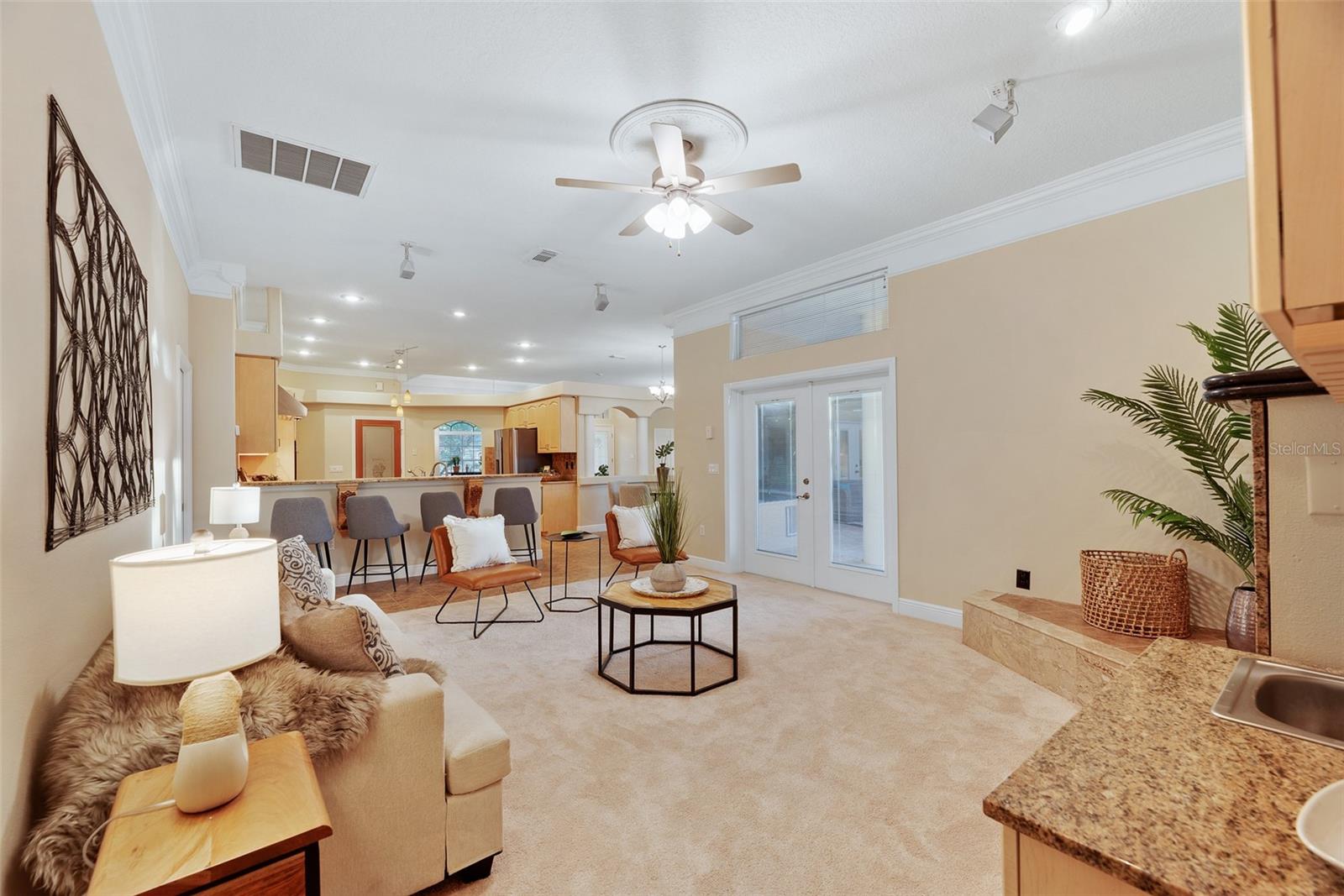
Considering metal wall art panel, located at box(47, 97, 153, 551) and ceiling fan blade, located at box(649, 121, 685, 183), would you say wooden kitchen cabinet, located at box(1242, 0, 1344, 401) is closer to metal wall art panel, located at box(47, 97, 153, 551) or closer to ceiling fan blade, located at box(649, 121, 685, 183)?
metal wall art panel, located at box(47, 97, 153, 551)

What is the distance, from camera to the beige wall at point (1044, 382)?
10.1ft

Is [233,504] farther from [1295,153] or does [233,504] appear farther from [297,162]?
[1295,153]

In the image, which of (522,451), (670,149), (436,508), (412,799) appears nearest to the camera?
(412,799)

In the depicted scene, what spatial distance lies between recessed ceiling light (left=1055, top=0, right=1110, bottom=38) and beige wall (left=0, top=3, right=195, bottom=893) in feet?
9.39

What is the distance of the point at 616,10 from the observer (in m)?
2.08

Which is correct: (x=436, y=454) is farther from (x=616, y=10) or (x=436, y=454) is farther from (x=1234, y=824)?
(x=1234, y=824)

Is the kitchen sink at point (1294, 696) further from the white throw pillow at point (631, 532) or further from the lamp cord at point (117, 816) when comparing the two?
the white throw pillow at point (631, 532)

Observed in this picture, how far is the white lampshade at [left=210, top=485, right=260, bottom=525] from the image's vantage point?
11.2 feet

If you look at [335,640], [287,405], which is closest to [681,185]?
[335,640]

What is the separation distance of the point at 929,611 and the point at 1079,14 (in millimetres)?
3400

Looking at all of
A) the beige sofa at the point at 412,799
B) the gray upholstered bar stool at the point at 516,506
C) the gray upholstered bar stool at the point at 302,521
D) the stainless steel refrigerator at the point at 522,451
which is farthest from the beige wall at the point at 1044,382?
the stainless steel refrigerator at the point at 522,451

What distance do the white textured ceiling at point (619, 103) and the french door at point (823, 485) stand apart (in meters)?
1.30

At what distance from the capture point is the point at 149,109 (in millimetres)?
2436

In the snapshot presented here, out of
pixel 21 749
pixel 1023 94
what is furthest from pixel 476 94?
pixel 21 749
